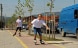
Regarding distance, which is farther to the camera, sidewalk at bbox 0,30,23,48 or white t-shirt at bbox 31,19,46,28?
white t-shirt at bbox 31,19,46,28

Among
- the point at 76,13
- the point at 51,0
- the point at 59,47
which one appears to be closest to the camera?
the point at 59,47

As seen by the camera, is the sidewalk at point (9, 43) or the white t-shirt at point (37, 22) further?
the white t-shirt at point (37, 22)

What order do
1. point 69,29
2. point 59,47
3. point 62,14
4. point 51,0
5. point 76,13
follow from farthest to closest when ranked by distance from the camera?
point 62,14 → point 69,29 → point 76,13 → point 51,0 → point 59,47

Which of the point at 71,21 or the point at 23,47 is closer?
the point at 23,47

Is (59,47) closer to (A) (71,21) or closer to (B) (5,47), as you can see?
(B) (5,47)

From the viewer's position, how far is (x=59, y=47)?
17.5m

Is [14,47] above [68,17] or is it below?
below

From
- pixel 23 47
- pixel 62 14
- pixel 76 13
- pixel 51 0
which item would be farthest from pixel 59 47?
pixel 62 14

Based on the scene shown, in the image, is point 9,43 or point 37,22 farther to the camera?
point 9,43

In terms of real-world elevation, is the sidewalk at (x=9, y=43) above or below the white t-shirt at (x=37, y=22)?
below

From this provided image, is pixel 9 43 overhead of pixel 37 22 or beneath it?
beneath

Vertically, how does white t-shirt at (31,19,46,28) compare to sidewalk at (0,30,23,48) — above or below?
above

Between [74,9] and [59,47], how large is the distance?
10.6m

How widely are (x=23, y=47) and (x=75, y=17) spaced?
10880 millimetres
